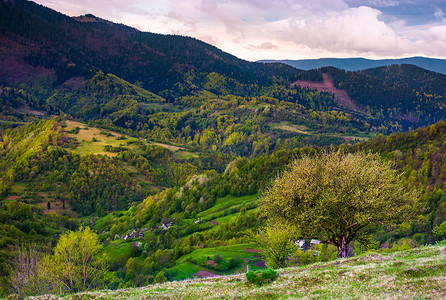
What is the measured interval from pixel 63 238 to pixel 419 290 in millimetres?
66289

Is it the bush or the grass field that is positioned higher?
the bush

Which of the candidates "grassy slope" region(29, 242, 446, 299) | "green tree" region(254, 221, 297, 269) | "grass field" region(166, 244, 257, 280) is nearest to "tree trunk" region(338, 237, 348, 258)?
"green tree" region(254, 221, 297, 269)

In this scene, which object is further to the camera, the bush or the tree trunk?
the tree trunk

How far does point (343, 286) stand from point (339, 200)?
20093 mm

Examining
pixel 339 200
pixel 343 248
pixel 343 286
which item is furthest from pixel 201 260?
pixel 343 286

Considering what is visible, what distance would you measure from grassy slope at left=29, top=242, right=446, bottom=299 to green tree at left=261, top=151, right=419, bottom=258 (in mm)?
11555

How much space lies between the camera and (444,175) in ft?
508

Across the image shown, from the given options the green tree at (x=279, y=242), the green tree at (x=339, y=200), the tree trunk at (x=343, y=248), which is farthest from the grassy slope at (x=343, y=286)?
the green tree at (x=279, y=242)

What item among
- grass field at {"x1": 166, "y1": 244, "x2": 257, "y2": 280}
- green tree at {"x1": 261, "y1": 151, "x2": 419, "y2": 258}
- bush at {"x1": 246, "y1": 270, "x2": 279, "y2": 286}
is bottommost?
grass field at {"x1": 166, "y1": 244, "x2": 257, "y2": 280}

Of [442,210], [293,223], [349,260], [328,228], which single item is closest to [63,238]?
[293,223]

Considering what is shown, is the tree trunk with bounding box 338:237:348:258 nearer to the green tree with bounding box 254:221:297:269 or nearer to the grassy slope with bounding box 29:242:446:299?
the green tree with bounding box 254:221:297:269

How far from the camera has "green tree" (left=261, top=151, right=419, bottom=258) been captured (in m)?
43.9

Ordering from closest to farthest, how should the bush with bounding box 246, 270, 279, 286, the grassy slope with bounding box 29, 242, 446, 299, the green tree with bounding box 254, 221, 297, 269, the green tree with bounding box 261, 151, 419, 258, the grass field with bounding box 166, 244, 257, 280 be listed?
1. the grassy slope with bounding box 29, 242, 446, 299
2. the bush with bounding box 246, 270, 279, 286
3. the green tree with bounding box 261, 151, 419, 258
4. the green tree with bounding box 254, 221, 297, 269
5. the grass field with bounding box 166, 244, 257, 280

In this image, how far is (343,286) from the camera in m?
24.7
